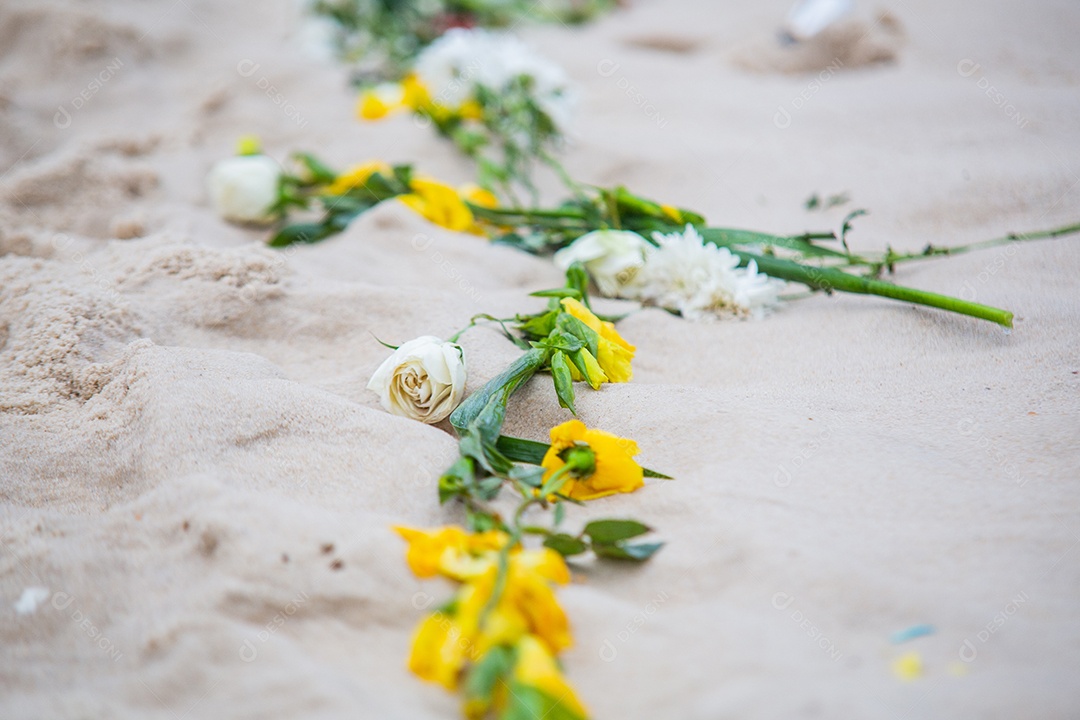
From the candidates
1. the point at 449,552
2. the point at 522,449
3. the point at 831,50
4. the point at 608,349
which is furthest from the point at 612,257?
the point at 831,50

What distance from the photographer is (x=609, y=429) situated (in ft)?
3.52

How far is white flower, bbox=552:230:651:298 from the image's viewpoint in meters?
1.45

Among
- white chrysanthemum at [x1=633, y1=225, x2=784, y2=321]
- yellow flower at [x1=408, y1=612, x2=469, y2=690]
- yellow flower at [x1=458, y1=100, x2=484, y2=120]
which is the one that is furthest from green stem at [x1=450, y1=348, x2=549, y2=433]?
yellow flower at [x1=458, y1=100, x2=484, y2=120]

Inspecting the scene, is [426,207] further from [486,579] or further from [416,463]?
[486,579]

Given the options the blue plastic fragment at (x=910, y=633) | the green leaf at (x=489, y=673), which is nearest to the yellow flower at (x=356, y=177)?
the green leaf at (x=489, y=673)

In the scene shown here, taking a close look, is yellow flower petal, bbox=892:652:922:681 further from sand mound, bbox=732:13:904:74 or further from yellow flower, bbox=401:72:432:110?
sand mound, bbox=732:13:904:74

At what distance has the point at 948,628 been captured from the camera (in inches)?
27.9

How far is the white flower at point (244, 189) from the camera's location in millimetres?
1750

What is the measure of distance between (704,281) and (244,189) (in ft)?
3.59

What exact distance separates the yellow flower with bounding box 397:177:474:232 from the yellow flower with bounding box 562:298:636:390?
63cm

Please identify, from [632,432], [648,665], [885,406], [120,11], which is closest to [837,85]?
[885,406]

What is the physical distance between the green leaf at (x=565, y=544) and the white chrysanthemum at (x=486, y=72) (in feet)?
5.02

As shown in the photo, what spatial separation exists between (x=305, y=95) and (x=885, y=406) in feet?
6.99

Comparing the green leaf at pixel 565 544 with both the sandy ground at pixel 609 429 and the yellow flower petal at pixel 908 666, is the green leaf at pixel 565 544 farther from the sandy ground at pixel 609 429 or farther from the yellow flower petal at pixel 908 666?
the yellow flower petal at pixel 908 666
